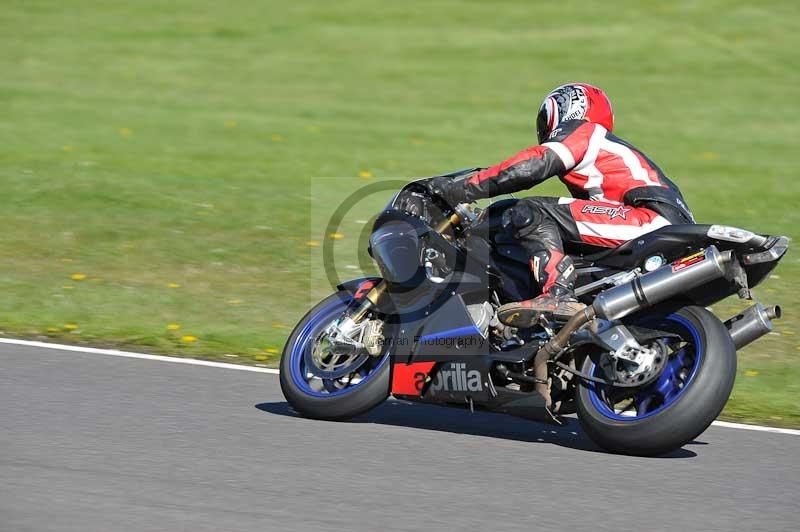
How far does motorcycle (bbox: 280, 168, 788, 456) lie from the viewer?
6016 mm

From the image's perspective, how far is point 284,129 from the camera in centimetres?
1833

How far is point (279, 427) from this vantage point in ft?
21.8

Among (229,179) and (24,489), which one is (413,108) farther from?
(24,489)

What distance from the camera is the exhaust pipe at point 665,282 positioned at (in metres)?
6.00

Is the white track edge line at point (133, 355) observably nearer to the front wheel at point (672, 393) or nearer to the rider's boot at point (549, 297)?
the rider's boot at point (549, 297)

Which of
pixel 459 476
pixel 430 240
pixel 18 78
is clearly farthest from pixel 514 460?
pixel 18 78

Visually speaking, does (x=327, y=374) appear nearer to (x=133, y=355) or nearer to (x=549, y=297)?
(x=549, y=297)

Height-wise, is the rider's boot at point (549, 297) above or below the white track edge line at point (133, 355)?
above

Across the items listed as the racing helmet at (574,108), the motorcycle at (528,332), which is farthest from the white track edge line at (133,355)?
the racing helmet at (574,108)

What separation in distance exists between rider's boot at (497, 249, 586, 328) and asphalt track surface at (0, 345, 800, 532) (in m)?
0.66

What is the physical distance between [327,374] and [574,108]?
1.93m

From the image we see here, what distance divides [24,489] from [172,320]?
4276mm

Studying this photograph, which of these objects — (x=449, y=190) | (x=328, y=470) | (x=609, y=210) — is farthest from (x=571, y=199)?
(x=328, y=470)

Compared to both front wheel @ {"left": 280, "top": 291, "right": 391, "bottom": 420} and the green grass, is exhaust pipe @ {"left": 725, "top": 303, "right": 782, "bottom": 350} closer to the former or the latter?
the green grass
